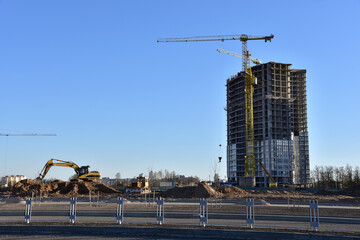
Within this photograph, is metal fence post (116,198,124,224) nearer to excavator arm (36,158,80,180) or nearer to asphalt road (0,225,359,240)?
asphalt road (0,225,359,240)

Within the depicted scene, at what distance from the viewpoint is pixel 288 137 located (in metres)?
144

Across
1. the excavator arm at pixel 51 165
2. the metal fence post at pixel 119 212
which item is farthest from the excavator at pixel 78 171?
the metal fence post at pixel 119 212

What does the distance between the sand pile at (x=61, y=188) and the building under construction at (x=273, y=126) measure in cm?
7596

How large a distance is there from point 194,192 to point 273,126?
85.6 meters

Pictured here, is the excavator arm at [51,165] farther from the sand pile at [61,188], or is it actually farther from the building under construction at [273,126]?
the building under construction at [273,126]

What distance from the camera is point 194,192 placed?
6456cm

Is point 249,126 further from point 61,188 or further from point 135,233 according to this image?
point 135,233

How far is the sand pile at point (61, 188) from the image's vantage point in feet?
234

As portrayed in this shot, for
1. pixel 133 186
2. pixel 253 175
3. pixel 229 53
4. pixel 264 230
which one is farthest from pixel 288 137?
pixel 264 230

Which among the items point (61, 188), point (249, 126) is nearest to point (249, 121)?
point (249, 126)

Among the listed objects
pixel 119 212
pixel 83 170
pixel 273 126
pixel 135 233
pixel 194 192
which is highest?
pixel 273 126

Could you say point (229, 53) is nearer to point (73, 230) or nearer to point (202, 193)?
point (202, 193)

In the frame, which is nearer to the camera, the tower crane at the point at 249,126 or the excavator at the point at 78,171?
the excavator at the point at 78,171

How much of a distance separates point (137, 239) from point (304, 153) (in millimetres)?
147790
